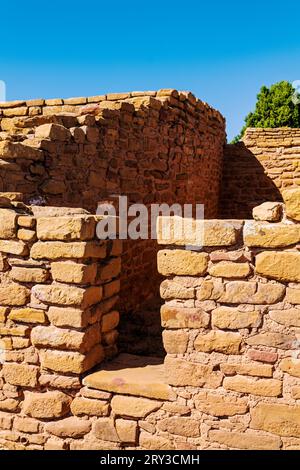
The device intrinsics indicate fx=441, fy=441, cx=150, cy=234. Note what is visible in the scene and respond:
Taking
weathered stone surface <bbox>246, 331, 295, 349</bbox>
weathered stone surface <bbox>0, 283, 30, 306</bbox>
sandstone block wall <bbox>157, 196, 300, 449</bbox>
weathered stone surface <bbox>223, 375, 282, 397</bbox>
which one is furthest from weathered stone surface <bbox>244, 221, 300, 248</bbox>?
weathered stone surface <bbox>0, 283, 30, 306</bbox>

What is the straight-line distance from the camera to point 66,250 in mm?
2930

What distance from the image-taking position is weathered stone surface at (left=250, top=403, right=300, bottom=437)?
259 cm

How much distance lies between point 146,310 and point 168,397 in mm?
2564

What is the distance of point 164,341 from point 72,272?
2.47ft

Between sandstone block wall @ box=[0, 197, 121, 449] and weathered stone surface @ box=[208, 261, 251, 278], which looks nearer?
weathered stone surface @ box=[208, 261, 251, 278]

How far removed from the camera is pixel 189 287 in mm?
2768

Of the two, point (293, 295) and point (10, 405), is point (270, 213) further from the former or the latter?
point (10, 405)

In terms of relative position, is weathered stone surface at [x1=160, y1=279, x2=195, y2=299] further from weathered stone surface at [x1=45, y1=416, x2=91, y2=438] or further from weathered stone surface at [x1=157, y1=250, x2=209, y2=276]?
weathered stone surface at [x1=45, y1=416, x2=91, y2=438]

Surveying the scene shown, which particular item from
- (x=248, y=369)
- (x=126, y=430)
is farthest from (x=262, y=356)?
(x=126, y=430)

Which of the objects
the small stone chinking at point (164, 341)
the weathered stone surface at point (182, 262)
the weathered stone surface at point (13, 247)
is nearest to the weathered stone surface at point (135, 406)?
the small stone chinking at point (164, 341)

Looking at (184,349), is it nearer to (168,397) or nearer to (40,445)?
(168,397)

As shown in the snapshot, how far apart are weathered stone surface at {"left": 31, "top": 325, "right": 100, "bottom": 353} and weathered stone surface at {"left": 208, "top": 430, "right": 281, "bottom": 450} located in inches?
39.0

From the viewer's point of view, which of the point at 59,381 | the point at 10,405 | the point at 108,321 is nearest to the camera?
the point at 59,381

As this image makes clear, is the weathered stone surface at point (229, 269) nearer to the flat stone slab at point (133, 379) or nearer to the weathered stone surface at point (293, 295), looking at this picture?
the weathered stone surface at point (293, 295)
